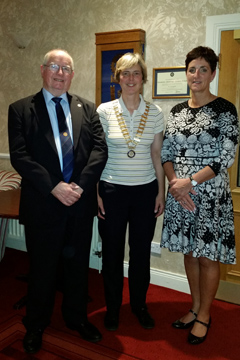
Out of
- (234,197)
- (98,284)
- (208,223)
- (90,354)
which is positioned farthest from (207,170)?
(98,284)

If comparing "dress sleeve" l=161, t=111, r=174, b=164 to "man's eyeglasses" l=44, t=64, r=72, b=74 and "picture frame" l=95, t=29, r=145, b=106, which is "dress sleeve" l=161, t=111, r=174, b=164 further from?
"picture frame" l=95, t=29, r=145, b=106

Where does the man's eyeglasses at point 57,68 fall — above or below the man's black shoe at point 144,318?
above

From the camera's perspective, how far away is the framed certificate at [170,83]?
104 inches

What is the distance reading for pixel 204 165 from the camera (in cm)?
199

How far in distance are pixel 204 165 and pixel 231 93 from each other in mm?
813

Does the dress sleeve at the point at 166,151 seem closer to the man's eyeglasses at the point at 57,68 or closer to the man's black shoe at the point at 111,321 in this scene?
the man's eyeglasses at the point at 57,68

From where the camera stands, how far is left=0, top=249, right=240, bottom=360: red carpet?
200cm

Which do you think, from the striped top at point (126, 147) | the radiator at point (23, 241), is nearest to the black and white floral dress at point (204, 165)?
the striped top at point (126, 147)

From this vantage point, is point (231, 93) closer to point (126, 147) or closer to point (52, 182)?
point (126, 147)

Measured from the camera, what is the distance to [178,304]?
262 centimetres

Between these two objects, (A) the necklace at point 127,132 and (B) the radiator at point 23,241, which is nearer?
(A) the necklace at point 127,132

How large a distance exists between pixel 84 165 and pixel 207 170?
665 mm

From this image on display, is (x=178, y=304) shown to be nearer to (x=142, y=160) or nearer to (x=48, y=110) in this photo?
(x=142, y=160)

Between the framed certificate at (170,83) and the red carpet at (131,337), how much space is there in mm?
1520
